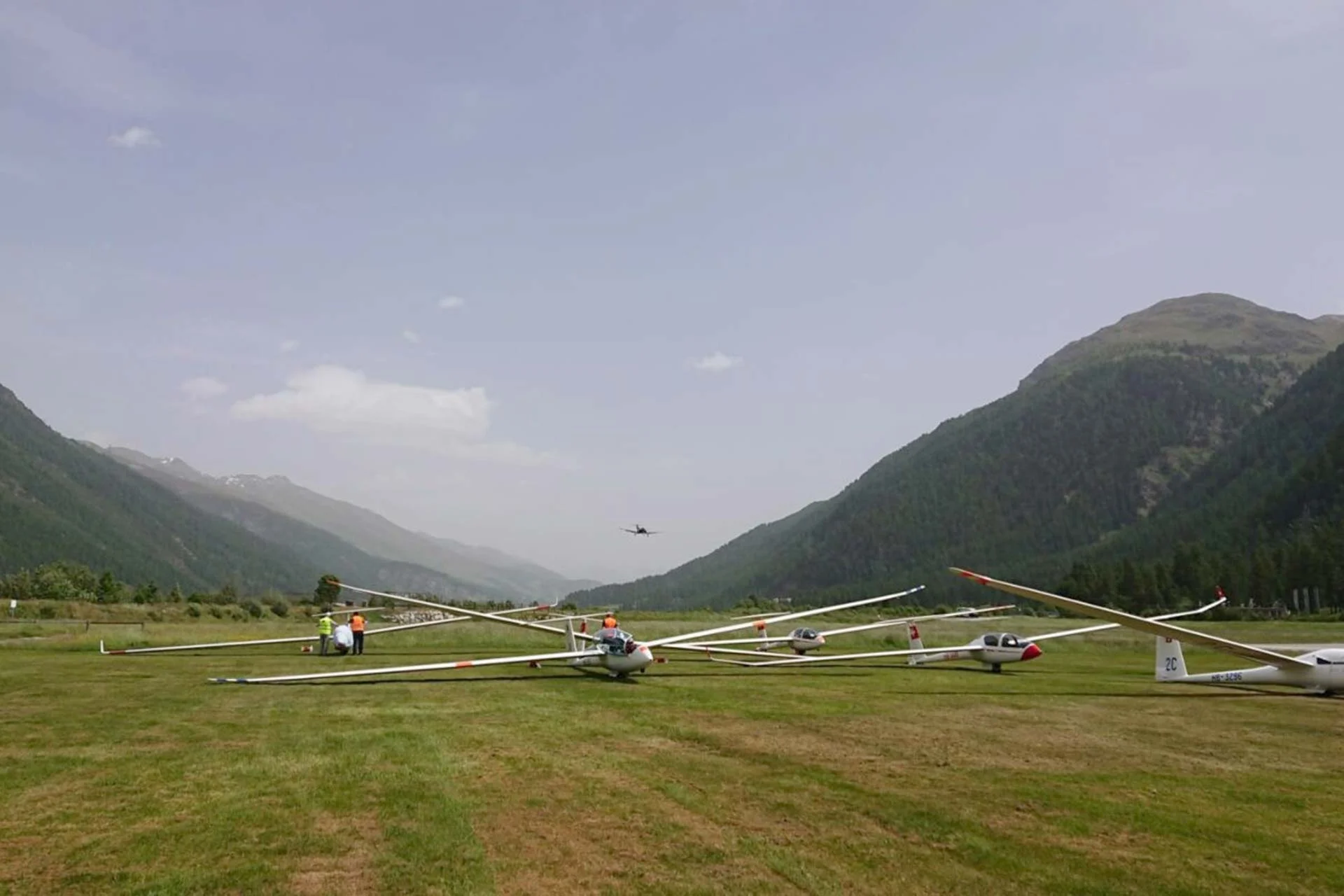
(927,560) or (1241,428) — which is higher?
(1241,428)

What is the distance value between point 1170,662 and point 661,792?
18.6 metres

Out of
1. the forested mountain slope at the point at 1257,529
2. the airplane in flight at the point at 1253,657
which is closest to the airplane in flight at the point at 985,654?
the airplane in flight at the point at 1253,657

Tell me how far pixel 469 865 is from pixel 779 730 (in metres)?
7.94

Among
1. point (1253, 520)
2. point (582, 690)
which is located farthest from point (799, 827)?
point (1253, 520)

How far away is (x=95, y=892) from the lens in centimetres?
646

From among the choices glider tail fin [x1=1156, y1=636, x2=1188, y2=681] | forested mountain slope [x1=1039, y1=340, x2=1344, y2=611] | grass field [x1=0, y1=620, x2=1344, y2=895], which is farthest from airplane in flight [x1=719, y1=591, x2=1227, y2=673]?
forested mountain slope [x1=1039, y1=340, x2=1344, y2=611]

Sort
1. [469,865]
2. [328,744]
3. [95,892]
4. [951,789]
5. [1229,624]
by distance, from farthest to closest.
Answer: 1. [1229,624]
2. [328,744]
3. [951,789]
4. [469,865]
5. [95,892]

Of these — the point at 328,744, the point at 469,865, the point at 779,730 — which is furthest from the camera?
the point at 779,730

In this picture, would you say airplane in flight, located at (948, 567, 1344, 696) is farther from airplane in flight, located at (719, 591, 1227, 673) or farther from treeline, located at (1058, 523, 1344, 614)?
treeline, located at (1058, 523, 1344, 614)

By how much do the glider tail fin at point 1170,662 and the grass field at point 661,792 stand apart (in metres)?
2.80

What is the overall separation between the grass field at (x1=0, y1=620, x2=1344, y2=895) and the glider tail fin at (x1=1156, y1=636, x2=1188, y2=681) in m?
2.80

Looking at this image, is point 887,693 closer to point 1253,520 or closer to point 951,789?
point 951,789

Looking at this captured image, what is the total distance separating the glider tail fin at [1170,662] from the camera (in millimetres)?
22500

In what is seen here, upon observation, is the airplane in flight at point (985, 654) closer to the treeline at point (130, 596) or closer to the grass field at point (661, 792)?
the grass field at point (661, 792)
